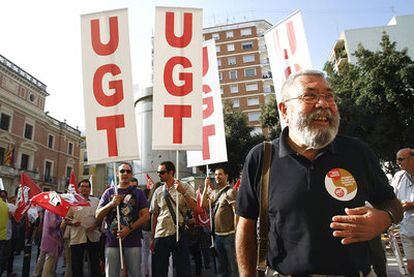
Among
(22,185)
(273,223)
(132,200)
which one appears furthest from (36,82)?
(273,223)

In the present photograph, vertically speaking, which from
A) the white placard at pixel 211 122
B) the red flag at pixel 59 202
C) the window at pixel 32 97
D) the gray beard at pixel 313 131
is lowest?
the gray beard at pixel 313 131

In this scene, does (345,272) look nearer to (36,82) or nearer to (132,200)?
(132,200)

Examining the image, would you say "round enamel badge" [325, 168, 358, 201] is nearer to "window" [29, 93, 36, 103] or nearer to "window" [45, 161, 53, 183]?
"window" [29, 93, 36, 103]

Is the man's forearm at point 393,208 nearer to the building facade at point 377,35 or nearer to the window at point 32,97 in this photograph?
the building facade at point 377,35

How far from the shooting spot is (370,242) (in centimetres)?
170

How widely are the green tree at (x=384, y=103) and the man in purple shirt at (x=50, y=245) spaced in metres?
15.7

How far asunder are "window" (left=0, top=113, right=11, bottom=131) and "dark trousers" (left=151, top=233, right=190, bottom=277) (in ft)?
117

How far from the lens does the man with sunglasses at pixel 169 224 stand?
4387 mm

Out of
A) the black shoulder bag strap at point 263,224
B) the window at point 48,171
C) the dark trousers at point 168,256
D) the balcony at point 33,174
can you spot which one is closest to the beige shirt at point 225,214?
the dark trousers at point 168,256

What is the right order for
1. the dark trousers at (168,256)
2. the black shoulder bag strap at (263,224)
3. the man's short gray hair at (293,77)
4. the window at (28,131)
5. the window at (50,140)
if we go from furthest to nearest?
the window at (50,140), the window at (28,131), the dark trousers at (168,256), the man's short gray hair at (293,77), the black shoulder bag strap at (263,224)

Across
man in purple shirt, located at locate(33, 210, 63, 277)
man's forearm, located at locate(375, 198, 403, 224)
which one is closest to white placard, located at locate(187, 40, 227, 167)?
man in purple shirt, located at locate(33, 210, 63, 277)

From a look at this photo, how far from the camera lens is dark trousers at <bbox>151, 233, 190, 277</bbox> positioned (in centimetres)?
432

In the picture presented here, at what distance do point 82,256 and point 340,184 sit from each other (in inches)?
187

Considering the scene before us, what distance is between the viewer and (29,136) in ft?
124
